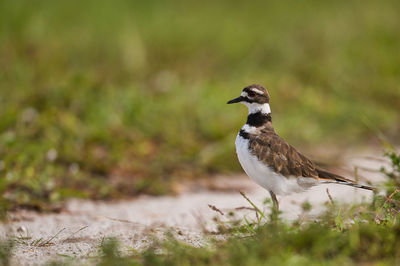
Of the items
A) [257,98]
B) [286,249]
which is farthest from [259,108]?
[286,249]

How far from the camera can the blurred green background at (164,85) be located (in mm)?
5543

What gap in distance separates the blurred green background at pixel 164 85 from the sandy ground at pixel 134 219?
8.8 inches

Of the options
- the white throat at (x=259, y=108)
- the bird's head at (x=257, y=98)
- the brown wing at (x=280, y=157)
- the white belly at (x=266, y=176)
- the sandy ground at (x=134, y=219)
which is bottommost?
the sandy ground at (x=134, y=219)

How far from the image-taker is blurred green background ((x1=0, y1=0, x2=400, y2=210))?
5.54 meters

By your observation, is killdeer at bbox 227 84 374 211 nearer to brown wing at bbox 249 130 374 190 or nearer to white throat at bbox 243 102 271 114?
brown wing at bbox 249 130 374 190

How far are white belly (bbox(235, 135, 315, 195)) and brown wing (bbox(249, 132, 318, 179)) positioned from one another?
0.10 ft

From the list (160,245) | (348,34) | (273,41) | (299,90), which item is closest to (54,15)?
(273,41)

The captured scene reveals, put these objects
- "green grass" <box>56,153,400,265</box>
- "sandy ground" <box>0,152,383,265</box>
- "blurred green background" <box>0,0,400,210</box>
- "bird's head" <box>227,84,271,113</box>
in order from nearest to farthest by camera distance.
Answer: "green grass" <box>56,153,400,265</box> < "sandy ground" <box>0,152,383,265</box> < "bird's head" <box>227,84,271,113</box> < "blurred green background" <box>0,0,400,210</box>

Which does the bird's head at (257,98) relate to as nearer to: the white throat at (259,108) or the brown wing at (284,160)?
the white throat at (259,108)

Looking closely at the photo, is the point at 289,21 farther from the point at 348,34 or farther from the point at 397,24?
the point at 397,24

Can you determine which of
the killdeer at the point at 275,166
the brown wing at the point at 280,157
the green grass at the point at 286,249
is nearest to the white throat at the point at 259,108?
the killdeer at the point at 275,166

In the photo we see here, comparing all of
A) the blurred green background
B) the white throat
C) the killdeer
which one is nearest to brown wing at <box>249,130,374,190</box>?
the killdeer

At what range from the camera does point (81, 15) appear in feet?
31.6

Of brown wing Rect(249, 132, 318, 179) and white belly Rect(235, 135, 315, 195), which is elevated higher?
brown wing Rect(249, 132, 318, 179)
